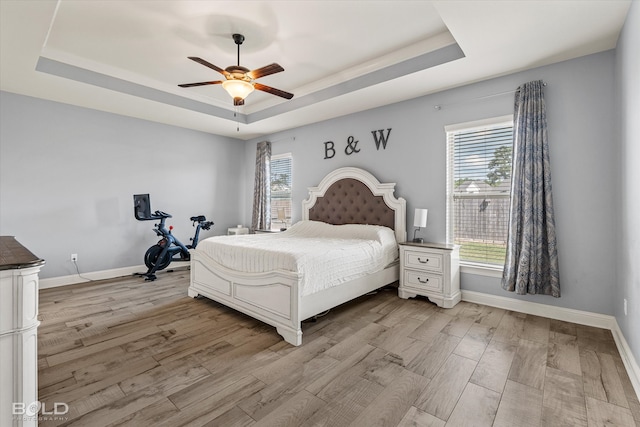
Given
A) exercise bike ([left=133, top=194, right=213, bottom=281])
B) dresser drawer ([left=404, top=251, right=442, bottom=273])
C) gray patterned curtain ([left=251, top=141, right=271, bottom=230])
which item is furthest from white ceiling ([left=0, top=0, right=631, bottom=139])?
dresser drawer ([left=404, top=251, right=442, bottom=273])

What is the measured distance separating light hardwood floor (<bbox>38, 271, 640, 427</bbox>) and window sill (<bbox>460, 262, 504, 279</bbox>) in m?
0.42

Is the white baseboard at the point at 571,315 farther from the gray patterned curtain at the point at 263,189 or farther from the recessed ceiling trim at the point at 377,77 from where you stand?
the gray patterned curtain at the point at 263,189

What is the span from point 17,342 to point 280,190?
489 centimetres

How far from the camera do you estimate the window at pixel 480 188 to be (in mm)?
3457

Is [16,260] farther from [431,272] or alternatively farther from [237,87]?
[431,272]

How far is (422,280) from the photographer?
11.8 ft

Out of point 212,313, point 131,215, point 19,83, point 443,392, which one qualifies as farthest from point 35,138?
point 443,392

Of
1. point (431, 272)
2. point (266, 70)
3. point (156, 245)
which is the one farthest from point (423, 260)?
point (156, 245)

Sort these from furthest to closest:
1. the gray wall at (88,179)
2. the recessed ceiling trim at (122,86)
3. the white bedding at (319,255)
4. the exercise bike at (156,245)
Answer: the exercise bike at (156,245), the gray wall at (88,179), the recessed ceiling trim at (122,86), the white bedding at (319,255)

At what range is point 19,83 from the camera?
12.0 feet

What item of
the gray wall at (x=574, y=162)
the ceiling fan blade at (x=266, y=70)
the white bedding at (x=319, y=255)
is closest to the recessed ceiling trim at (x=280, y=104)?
the gray wall at (x=574, y=162)

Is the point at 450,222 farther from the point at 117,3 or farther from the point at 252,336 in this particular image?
the point at 117,3

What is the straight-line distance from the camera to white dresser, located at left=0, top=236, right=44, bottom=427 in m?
1.28

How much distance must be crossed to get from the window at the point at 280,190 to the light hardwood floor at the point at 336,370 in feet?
9.16
